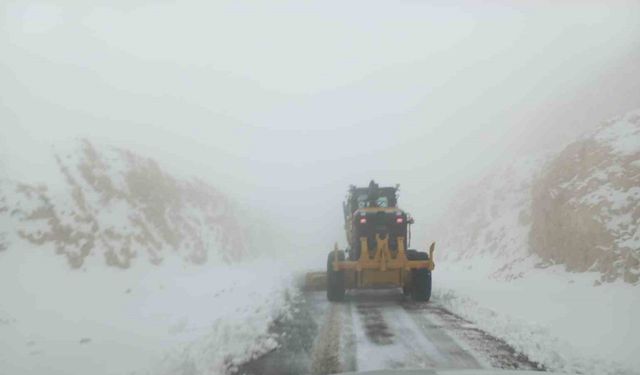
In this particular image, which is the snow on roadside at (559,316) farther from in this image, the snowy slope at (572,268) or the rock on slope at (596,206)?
the rock on slope at (596,206)

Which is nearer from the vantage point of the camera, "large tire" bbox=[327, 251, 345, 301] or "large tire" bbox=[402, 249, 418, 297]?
"large tire" bbox=[327, 251, 345, 301]

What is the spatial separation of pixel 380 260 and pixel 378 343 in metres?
5.48

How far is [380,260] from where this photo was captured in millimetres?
13688

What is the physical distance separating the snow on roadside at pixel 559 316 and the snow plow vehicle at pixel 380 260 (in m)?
0.96

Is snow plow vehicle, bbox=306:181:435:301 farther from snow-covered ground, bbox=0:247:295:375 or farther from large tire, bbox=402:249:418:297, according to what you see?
snow-covered ground, bbox=0:247:295:375

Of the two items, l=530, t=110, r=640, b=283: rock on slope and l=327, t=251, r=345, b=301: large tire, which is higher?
l=530, t=110, r=640, b=283: rock on slope

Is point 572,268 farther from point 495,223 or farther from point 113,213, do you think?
point 113,213

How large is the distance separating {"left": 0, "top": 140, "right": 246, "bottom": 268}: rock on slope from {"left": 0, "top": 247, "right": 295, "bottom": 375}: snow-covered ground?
0.96m

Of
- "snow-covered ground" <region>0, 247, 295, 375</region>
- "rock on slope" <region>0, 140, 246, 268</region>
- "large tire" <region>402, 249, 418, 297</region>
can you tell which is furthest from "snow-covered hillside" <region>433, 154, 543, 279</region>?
"rock on slope" <region>0, 140, 246, 268</region>

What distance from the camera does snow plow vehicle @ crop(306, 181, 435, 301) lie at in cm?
1360

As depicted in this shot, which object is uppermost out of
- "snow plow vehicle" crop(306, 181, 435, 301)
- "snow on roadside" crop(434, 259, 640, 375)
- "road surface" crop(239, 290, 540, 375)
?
"snow plow vehicle" crop(306, 181, 435, 301)

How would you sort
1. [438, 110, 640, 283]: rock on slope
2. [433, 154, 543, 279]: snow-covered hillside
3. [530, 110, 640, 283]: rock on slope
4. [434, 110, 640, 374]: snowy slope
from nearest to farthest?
[434, 110, 640, 374]: snowy slope, [530, 110, 640, 283]: rock on slope, [438, 110, 640, 283]: rock on slope, [433, 154, 543, 279]: snow-covered hillside

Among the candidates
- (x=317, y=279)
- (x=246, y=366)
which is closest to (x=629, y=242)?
(x=317, y=279)

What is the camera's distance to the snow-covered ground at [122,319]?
6.87 m
